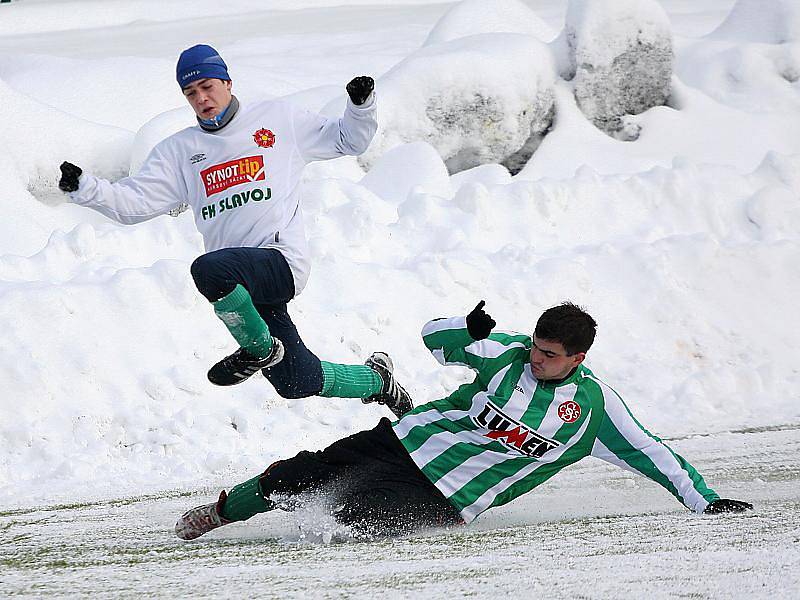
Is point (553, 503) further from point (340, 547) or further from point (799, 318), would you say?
point (799, 318)

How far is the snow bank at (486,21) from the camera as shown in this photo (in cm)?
1286

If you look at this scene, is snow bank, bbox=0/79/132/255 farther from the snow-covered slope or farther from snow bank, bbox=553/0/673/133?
snow bank, bbox=553/0/673/133

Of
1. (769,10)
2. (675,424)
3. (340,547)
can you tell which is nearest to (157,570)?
(340,547)

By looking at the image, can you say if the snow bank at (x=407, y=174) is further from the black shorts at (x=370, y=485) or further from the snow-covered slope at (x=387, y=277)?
the black shorts at (x=370, y=485)

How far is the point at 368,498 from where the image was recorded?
436 cm

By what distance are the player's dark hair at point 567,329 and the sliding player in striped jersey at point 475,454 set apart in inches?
6.5

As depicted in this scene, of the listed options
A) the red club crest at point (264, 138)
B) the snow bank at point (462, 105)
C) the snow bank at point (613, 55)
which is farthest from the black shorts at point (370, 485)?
the snow bank at point (613, 55)

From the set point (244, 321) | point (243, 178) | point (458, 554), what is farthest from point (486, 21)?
point (458, 554)

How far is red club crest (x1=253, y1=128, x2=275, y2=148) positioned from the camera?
188 inches

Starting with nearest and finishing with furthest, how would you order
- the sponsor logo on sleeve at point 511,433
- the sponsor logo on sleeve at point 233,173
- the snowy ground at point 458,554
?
1. the snowy ground at point 458,554
2. the sponsor logo on sleeve at point 511,433
3. the sponsor logo on sleeve at point 233,173

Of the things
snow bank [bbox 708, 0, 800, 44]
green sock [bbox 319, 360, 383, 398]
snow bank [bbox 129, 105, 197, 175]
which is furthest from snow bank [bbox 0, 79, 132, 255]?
snow bank [bbox 708, 0, 800, 44]

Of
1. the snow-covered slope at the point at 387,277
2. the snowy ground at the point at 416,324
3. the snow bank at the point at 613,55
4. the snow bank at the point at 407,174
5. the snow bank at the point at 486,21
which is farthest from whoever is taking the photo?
the snow bank at the point at 486,21

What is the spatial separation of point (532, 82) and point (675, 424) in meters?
5.08

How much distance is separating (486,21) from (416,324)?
6814 mm
